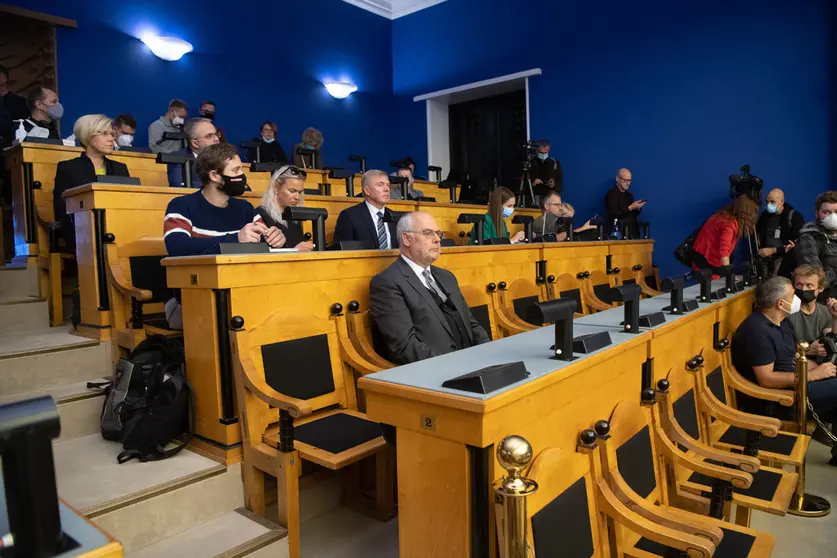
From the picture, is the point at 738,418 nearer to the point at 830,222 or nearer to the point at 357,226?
the point at 357,226

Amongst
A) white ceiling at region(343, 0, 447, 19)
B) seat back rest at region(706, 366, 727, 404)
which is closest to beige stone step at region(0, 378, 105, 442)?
seat back rest at region(706, 366, 727, 404)

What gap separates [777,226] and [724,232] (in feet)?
3.93

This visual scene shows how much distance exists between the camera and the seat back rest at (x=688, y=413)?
6.56 feet

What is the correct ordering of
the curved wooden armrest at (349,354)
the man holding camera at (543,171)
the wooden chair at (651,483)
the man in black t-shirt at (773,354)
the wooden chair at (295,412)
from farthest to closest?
the man holding camera at (543,171) < the man in black t-shirt at (773,354) < the curved wooden armrest at (349,354) < the wooden chair at (295,412) < the wooden chair at (651,483)

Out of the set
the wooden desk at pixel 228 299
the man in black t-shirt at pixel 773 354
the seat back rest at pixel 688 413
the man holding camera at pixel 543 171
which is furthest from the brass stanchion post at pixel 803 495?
the man holding camera at pixel 543 171

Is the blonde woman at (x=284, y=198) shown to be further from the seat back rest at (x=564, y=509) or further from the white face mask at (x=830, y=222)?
the white face mask at (x=830, y=222)

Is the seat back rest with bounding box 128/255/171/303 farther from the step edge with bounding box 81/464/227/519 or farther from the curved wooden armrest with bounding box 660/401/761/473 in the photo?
the curved wooden armrest with bounding box 660/401/761/473

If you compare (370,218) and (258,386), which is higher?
(370,218)

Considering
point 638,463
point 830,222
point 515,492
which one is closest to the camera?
point 515,492

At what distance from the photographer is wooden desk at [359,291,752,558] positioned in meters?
1.11

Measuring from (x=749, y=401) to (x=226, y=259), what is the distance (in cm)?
244

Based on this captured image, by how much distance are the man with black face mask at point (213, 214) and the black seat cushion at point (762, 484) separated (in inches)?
71.7

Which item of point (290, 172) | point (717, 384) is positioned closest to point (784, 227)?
point (717, 384)

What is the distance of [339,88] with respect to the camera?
7.78 metres
